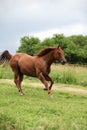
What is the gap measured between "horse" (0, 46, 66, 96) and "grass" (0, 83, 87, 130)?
0.63 m

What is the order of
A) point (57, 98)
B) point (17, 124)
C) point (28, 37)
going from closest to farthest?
1. point (17, 124)
2. point (57, 98)
3. point (28, 37)

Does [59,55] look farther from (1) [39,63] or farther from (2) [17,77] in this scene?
(2) [17,77]

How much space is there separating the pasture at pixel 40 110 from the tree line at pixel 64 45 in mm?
37664

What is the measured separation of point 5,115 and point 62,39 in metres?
51.6

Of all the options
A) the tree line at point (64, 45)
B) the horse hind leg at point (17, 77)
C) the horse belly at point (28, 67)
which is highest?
the horse belly at point (28, 67)

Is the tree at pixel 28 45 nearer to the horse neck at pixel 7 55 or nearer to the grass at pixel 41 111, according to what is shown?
the horse neck at pixel 7 55

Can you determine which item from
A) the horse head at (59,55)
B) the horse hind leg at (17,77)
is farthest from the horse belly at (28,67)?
the horse head at (59,55)

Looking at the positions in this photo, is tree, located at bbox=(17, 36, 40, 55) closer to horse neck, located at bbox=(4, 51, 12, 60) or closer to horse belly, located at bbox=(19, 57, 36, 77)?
horse neck, located at bbox=(4, 51, 12, 60)

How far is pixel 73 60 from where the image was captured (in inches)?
2341

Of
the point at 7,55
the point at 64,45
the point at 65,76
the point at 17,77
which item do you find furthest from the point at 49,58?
the point at 64,45

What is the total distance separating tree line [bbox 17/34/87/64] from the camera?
57.9 m

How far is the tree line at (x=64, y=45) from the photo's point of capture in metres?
57.9

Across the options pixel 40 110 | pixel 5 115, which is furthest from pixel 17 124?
pixel 40 110

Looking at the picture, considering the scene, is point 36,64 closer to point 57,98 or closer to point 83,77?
point 57,98
